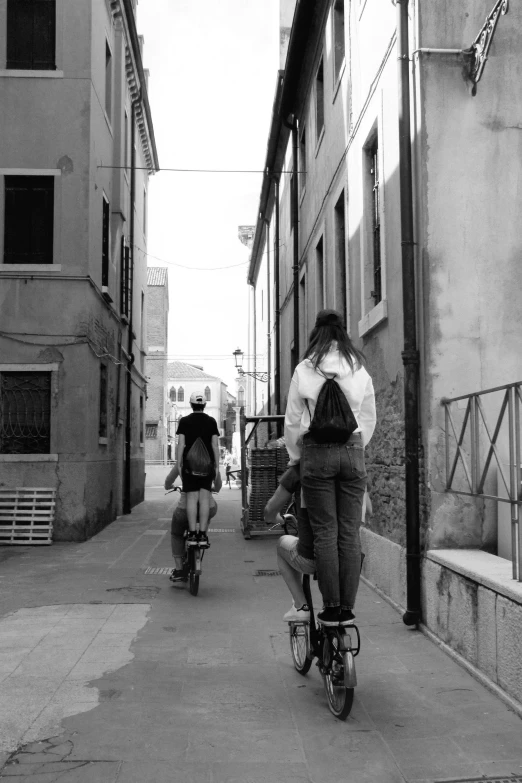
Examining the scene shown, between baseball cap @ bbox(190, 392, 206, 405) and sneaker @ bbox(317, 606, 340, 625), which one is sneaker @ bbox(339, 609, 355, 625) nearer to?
sneaker @ bbox(317, 606, 340, 625)

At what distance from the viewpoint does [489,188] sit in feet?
20.9

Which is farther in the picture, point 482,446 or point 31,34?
point 31,34

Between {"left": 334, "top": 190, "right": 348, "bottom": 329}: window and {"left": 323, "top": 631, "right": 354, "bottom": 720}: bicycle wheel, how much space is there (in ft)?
24.7

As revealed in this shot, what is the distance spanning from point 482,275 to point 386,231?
1.59 m

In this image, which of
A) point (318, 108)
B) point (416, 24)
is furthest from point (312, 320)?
point (416, 24)

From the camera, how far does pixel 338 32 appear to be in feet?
38.7

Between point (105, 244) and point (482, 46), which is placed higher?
point (105, 244)

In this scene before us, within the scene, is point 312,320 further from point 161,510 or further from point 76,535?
point 161,510

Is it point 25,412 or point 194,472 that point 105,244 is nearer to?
point 25,412

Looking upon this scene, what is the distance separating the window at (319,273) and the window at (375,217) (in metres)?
3.95

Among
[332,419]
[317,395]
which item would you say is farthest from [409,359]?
[332,419]

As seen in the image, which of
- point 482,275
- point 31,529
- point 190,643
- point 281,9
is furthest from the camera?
point 281,9

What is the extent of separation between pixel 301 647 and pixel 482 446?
1.98 metres

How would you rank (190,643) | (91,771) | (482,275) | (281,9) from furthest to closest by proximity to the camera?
(281,9) → (482,275) → (190,643) → (91,771)
